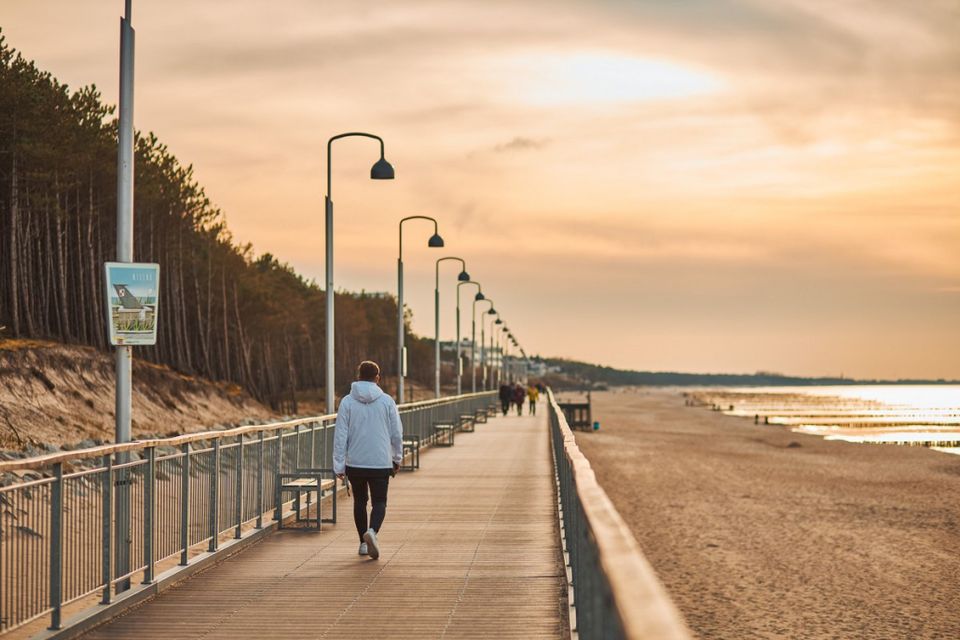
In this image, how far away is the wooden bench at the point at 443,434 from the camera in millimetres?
35750

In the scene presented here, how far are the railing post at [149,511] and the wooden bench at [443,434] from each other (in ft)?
78.2

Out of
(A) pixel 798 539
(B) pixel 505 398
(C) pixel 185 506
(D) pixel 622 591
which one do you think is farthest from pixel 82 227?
(D) pixel 622 591

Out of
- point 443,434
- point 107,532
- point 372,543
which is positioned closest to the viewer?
point 107,532

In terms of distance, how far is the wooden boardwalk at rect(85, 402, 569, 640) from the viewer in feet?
29.3

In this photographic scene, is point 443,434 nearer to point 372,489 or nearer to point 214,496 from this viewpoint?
point 372,489

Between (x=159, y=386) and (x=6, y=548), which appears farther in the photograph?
(x=159, y=386)

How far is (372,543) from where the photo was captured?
1227 centimetres

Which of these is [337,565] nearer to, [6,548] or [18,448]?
[6,548]

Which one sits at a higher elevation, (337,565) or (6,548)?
(6,548)

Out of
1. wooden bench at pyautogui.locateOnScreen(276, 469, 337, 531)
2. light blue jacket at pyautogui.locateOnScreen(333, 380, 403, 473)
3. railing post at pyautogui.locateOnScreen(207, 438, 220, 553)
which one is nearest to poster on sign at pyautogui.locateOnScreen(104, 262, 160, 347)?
railing post at pyautogui.locateOnScreen(207, 438, 220, 553)

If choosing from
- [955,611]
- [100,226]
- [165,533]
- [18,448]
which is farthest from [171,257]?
[165,533]

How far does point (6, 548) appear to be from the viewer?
735 cm

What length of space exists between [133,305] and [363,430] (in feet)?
8.11

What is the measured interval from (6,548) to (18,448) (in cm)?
3001
